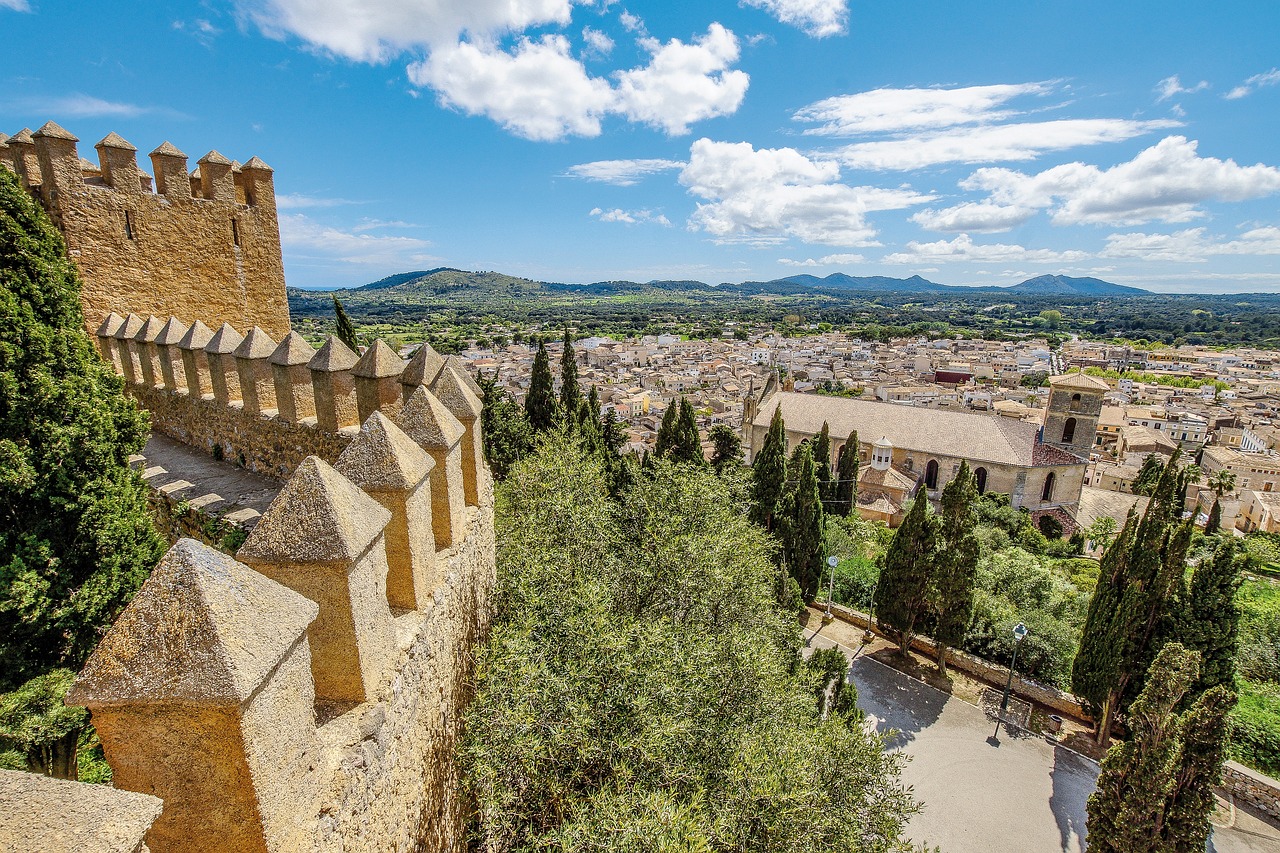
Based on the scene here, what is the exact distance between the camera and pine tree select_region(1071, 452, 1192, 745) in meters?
13.6

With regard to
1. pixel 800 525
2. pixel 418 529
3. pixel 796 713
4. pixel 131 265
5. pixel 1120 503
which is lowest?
pixel 1120 503

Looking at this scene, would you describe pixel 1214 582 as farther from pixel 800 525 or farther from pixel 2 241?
pixel 2 241

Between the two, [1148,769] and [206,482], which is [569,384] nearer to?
[206,482]

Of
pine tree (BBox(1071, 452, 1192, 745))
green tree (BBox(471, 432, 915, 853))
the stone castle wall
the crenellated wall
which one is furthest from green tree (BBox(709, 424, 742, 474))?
the crenellated wall

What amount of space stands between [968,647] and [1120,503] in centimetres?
3162

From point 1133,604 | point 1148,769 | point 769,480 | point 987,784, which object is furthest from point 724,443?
point 1148,769

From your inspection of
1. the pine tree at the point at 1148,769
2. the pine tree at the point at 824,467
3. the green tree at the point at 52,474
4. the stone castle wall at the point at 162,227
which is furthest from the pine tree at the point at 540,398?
the pine tree at the point at 1148,769

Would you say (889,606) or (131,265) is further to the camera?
(889,606)

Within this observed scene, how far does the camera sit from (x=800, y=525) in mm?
21984

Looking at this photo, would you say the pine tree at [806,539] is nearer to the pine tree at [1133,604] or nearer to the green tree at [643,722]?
the pine tree at [1133,604]

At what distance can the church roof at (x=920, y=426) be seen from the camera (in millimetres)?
40312

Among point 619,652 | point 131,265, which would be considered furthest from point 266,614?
point 131,265

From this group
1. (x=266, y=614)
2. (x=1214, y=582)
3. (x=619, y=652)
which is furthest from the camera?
(x=1214, y=582)

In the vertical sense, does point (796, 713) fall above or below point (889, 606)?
above
